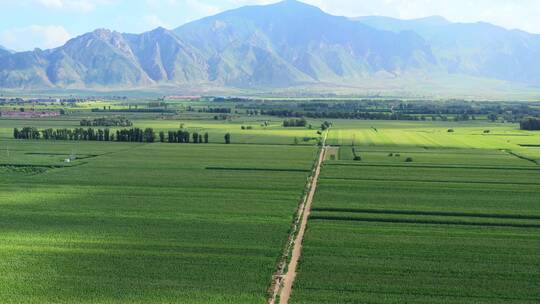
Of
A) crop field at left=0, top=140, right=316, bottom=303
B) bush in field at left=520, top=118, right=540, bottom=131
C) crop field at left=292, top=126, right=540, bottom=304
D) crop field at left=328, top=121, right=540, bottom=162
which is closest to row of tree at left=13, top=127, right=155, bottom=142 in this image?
crop field at left=0, top=140, right=316, bottom=303

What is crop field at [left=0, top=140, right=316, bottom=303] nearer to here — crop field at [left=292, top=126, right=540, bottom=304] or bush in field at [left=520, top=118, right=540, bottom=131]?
crop field at [left=292, top=126, right=540, bottom=304]

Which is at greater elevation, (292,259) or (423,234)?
(423,234)

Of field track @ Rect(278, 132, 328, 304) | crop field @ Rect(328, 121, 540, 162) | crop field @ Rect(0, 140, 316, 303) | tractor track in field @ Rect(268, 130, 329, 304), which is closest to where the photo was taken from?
tractor track in field @ Rect(268, 130, 329, 304)

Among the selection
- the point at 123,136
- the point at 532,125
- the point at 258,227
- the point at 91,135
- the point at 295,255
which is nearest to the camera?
the point at 295,255

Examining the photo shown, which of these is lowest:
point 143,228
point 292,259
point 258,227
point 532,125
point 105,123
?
point 292,259

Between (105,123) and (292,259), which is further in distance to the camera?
(105,123)

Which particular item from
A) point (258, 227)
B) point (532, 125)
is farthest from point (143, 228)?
point (532, 125)

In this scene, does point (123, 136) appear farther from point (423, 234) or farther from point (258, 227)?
point (423, 234)
